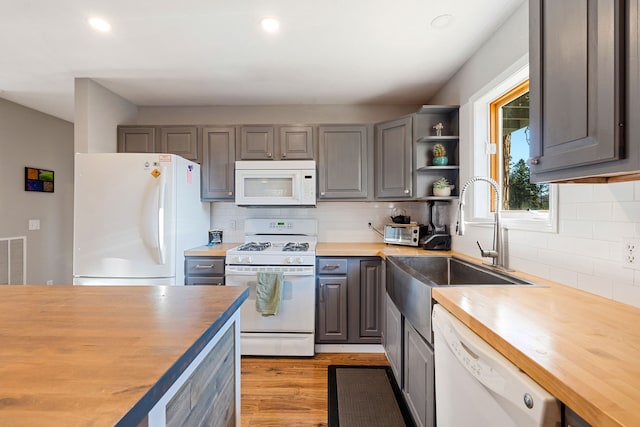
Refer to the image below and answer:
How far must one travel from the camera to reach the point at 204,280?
8.39 ft

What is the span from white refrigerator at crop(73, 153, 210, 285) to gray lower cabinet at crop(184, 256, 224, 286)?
19 centimetres

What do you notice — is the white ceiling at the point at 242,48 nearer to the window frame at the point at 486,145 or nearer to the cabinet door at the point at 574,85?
the window frame at the point at 486,145

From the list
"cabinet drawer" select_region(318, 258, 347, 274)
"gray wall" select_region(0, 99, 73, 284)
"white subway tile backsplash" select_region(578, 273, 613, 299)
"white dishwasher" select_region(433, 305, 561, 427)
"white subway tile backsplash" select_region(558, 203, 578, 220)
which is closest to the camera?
"white dishwasher" select_region(433, 305, 561, 427)

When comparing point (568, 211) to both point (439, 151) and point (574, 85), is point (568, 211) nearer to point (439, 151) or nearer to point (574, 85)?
point (574, 85)

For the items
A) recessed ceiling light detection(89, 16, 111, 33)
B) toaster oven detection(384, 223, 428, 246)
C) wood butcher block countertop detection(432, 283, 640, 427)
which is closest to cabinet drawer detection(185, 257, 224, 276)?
toaster oven detection(384, 223, 428, 246)

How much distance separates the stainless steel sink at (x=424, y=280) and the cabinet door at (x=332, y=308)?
528mm

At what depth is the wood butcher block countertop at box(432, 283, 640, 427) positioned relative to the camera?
552 mm

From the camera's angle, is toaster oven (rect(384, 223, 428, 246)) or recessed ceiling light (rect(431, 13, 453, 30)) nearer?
recessed ceiling light (rect(431, 13, 453, 30))

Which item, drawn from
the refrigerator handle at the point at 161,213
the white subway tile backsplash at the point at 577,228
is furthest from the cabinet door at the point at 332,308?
the white subway tile backsplash at the point at 577,228

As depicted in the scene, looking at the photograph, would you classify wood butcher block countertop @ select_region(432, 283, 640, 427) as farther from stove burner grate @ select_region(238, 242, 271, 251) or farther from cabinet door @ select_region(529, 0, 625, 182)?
stove burner grate @ select_region(238, 242, 271, 251)

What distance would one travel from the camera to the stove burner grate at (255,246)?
2.67 metres

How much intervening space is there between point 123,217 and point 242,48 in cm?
162

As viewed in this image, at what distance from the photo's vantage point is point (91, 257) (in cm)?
238

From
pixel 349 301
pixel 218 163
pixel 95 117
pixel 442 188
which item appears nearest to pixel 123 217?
pixel 218 163
